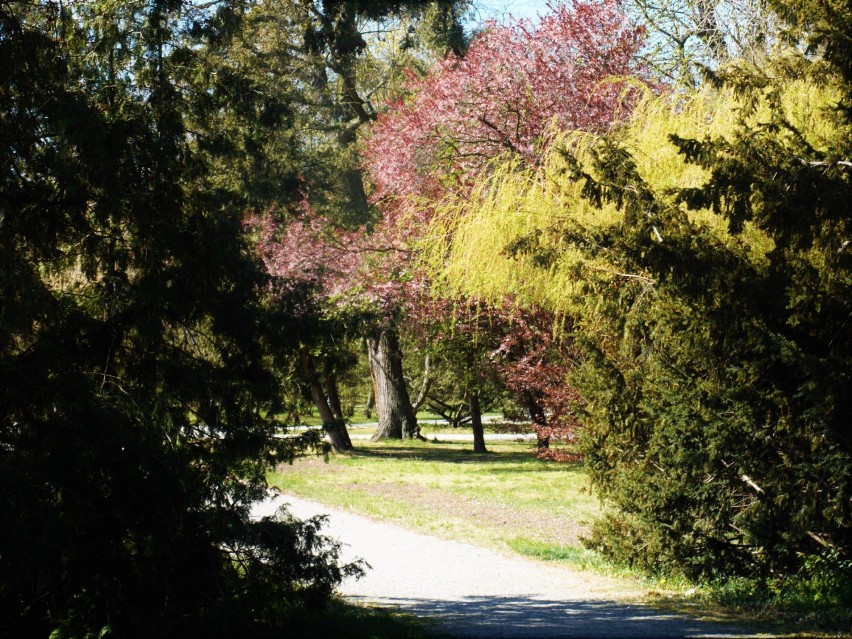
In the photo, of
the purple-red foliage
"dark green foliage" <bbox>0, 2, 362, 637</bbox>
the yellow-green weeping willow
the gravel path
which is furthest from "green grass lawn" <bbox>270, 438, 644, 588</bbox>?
the purple-red foliage

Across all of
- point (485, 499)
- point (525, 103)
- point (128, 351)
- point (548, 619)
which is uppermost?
point (525, 103)

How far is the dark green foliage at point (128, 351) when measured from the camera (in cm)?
602

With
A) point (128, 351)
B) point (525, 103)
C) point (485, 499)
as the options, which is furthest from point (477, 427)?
point (128, 351)

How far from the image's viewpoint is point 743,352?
26.5 ft

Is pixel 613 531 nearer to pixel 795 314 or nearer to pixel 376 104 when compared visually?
pixel 795 314

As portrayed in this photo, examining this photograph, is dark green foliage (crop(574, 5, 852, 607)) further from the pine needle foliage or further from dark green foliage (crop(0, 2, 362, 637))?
dark green foliage (crop(0, 2, 362, 637))

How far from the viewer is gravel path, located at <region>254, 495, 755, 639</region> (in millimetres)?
7344

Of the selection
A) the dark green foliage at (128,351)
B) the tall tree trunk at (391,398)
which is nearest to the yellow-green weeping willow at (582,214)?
the dark green foliage at (128,351)

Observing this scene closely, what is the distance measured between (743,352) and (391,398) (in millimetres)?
23489

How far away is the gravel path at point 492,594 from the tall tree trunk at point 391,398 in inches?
678

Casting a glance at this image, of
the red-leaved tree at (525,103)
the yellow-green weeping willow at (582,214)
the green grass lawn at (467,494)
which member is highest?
the red-leaved tree at (525,103)

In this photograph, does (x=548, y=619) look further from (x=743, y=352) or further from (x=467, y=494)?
(x=467, y=494)

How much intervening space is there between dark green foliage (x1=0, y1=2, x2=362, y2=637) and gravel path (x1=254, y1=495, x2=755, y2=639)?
4.71 ft

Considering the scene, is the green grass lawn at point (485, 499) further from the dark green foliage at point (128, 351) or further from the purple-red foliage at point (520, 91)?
the purple-red foliage at point (520, 91)
